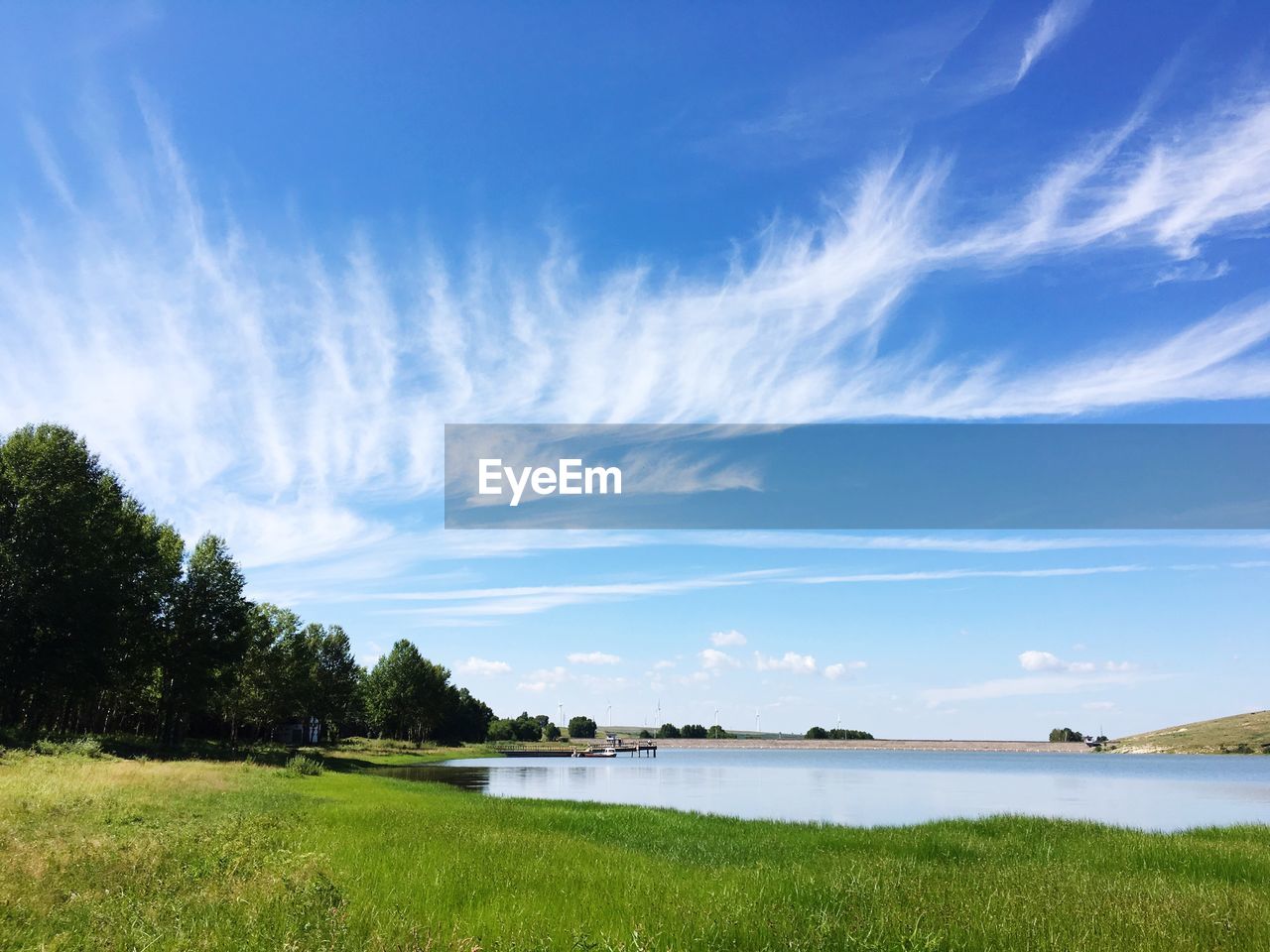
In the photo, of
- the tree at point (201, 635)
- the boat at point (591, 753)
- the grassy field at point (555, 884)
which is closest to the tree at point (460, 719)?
the boat at point (591, 753)

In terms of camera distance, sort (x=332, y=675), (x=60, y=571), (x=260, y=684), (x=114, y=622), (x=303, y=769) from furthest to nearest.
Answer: (x=332, y=675), (x=260, y=684), (x=303, y=769), (x=114, y=622), (x=60, y=571)

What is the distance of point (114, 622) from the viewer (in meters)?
51.7

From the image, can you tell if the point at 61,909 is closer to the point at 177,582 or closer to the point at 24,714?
the point at 177,582

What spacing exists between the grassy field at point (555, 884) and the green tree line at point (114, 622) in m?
23.0

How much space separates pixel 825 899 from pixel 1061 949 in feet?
13.0

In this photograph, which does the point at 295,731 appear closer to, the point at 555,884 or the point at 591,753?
the point at 591,753

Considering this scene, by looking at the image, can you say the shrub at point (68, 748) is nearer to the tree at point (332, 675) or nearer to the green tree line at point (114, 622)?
the green tree line at point (114, 622)

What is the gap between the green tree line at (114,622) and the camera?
4788cm

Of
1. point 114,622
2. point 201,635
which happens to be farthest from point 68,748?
point 201,635

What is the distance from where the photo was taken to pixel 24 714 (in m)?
64.0

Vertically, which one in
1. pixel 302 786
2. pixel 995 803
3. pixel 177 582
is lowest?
pixel 995 803

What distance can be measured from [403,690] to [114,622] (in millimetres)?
77335

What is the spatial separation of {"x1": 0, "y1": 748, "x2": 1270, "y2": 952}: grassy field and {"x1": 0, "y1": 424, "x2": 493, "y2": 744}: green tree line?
75.5 feet

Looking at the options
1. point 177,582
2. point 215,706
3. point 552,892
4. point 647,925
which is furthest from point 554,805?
point 215,706
